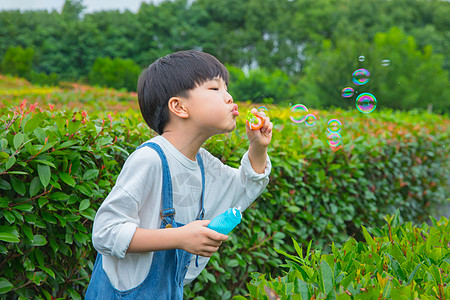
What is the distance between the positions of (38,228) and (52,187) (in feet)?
0.81

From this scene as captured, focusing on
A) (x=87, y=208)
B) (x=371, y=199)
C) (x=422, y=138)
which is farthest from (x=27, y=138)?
(x=422, y=138)

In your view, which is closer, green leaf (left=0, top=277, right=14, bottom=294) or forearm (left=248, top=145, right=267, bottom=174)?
forearm (left=248, top=145, right=267, bottom=174)

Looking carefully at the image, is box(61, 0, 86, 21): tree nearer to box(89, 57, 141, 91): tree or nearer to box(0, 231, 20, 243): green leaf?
box(89, 57, 141, 91): tree

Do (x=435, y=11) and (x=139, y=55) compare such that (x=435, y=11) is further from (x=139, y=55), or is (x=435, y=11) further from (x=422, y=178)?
(x=422, y=178)

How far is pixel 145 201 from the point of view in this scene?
1544 millimetres

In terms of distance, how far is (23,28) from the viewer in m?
39.9

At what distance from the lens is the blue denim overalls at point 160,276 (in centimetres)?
152

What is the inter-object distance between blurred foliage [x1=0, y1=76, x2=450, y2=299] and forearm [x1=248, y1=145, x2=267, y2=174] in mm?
804

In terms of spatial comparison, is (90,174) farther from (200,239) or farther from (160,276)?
(200,239)

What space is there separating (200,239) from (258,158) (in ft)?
1.72

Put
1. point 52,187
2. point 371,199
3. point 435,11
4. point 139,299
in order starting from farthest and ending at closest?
1. point 435,11
2. point 371,199
3. point 52,187
4. point 139,299

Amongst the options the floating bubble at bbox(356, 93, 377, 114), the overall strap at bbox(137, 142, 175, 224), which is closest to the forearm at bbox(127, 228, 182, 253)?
the overall strap at bbox(137, 142, 175, 224)

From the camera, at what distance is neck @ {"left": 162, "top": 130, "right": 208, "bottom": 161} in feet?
5.38

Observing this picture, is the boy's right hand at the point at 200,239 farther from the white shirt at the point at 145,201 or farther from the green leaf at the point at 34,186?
the green leaf at the point at 34,186
